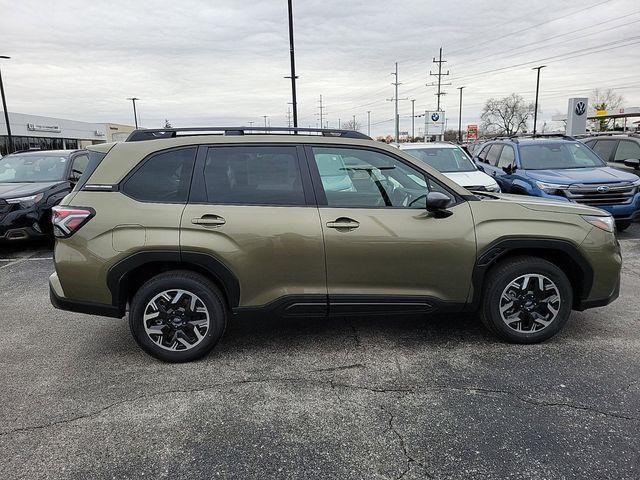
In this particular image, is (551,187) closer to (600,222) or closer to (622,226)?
(622,226)

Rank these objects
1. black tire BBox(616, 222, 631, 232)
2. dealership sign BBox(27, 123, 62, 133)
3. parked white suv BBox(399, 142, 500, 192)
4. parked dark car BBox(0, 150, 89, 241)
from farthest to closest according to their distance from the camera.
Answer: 1. dealership sign BBox(27, 123, 62, 133)
2. parked white suv BBox(399, 142, 500, 192)
3. black tire BBox(616, 222, 631, 232)
4. parked dark car BBox(0, 150, 89, 241)

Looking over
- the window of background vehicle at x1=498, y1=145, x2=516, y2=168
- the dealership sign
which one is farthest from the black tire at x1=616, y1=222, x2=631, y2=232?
the dealership sign

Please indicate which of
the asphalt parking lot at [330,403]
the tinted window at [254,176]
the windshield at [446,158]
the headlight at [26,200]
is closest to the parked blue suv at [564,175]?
the windshield at [446,158]

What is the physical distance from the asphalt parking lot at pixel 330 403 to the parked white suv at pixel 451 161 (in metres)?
4.66

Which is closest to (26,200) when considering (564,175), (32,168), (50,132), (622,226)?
(32,168)

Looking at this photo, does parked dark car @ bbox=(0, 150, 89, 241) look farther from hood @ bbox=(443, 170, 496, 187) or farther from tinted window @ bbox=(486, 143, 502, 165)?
tinted window @ bbox=(486, 143, 502, 165)

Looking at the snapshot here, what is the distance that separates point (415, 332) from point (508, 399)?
126 centimetres

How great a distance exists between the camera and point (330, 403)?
3207mm

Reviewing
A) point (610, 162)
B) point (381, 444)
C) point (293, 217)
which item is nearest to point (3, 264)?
point (293, 217)

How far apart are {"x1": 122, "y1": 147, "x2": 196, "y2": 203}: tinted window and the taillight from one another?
325 millimetres

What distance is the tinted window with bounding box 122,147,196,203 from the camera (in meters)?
3.75

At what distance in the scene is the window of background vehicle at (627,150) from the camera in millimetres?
10793

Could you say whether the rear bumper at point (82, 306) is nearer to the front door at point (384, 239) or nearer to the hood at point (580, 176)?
the front door at point (384, 239)

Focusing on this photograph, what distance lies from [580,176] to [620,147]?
3.71 m
